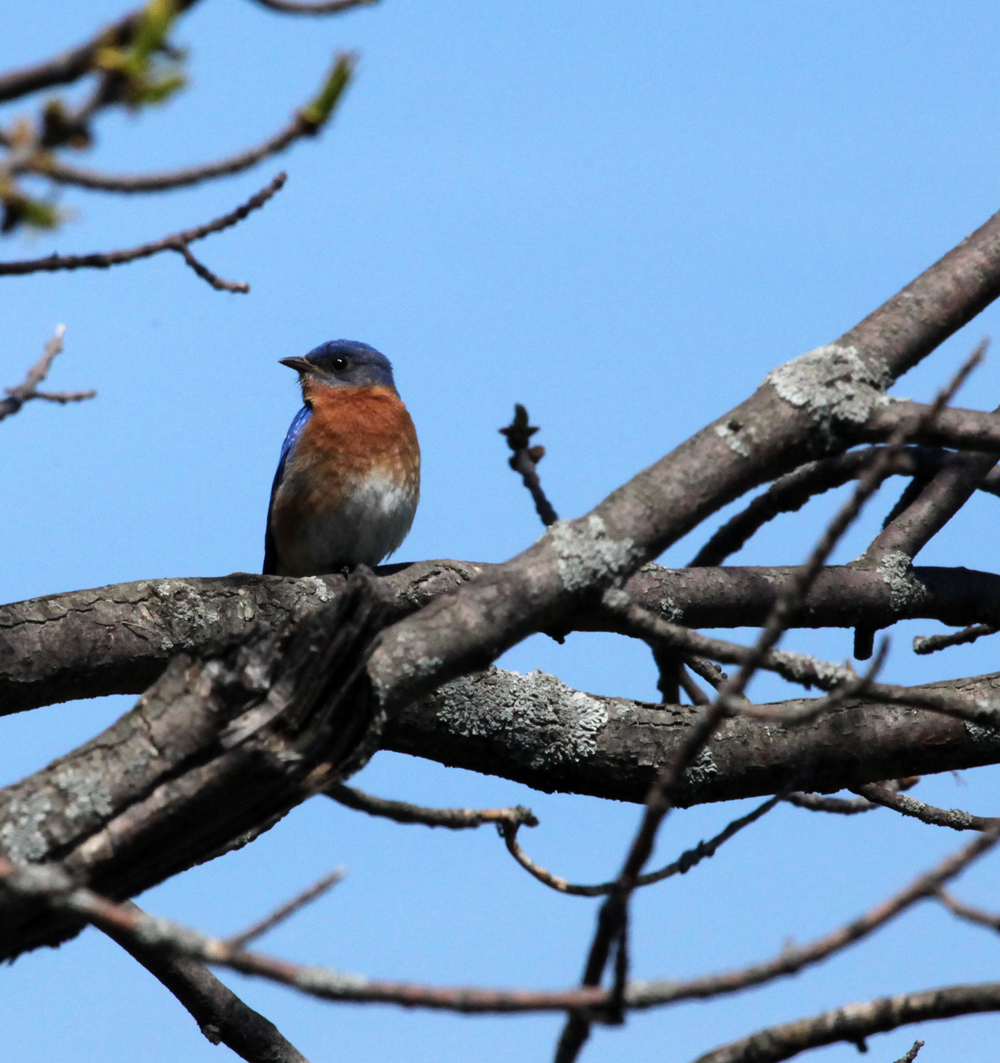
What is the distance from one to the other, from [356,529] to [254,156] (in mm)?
5499

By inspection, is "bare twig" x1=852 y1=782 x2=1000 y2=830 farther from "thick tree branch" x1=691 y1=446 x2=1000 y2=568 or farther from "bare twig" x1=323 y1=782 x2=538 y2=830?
"bare twig" x1=323 y1=782 x2=538 y2=830

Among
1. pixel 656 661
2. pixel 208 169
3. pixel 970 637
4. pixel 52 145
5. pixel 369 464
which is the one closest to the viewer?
pixel 52 145

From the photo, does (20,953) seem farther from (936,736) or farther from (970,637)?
(970,637)

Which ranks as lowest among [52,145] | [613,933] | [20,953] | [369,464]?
[613,933]

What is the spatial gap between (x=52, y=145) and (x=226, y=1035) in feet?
11.9

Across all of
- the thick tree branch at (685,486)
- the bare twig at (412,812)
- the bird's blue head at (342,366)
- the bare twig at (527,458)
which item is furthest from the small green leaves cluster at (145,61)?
the bird's blue head at (342,366)

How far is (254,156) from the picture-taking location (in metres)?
2.03

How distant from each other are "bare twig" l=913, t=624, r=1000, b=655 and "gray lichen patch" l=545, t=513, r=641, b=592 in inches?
102

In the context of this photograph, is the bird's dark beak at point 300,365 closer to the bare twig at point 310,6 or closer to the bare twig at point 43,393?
the bare twig at point 43,393

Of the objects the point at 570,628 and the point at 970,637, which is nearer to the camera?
the point at 570,628

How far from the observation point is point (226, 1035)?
4.55 metres

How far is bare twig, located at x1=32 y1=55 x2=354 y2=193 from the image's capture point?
1.86 m

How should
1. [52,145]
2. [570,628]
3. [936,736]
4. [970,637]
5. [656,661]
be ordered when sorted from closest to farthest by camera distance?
1. [52,145]
2. [936,736]
3. [570,628]
4. [970,637]
5. [656,661]

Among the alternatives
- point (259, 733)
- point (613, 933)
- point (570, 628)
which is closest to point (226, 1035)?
point (570, 628)
